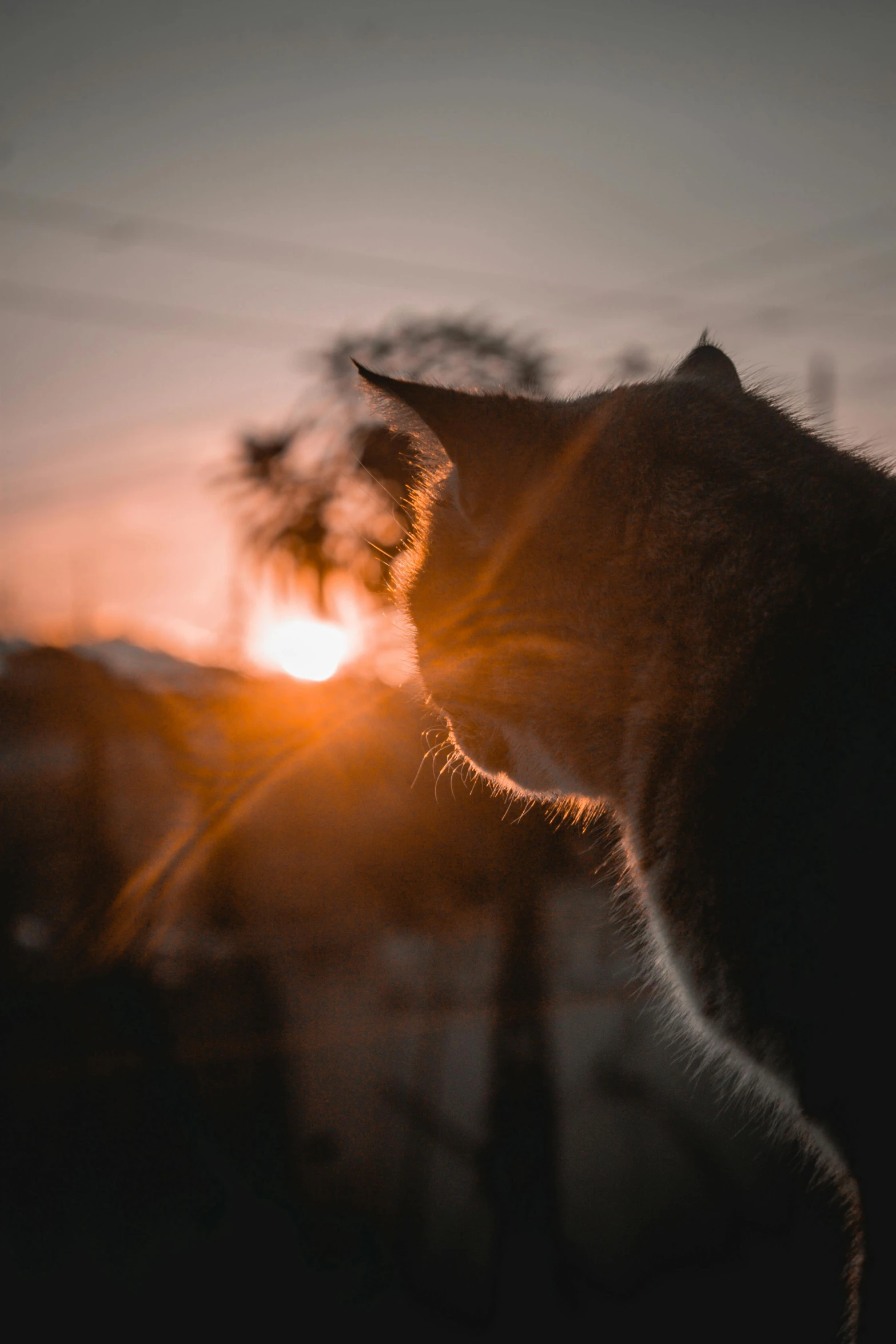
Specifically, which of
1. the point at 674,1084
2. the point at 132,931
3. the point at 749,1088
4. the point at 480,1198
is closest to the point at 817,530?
the point at 749,1088

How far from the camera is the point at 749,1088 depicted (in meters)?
1.75

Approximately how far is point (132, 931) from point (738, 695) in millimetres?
1946

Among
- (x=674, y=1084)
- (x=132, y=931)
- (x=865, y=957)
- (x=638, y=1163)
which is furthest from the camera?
(x=674, y=1084)

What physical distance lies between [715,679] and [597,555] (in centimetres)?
39

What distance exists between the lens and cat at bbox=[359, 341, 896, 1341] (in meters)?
1.30

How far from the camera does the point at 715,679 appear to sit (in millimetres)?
1550

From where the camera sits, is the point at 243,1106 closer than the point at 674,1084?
Yes

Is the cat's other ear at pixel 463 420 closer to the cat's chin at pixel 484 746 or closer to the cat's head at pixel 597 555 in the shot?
the cat's head at pixel 597 555

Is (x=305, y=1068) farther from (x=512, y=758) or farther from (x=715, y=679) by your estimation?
(x=715, y=679)

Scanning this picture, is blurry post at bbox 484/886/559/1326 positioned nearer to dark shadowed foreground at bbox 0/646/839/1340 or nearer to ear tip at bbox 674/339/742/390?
dark shadowed foreground at bbox 0/646/839/1340

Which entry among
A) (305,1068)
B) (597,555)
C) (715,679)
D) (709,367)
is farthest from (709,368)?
(305,1068)

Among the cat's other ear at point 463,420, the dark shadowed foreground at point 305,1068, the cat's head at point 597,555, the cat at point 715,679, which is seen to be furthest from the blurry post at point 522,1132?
the cat's other ear at point 463,420

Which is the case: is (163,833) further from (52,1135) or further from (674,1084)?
(674,1084)

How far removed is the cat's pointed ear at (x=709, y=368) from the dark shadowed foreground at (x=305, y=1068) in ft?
4.26
